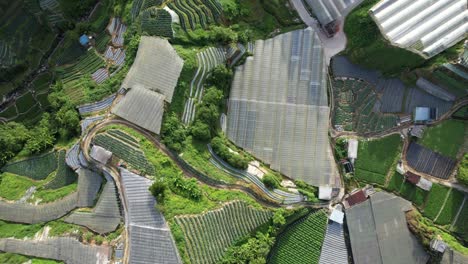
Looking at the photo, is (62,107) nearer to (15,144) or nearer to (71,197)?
(15,144)

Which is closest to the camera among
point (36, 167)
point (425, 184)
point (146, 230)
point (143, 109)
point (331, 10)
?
point (146, 230)

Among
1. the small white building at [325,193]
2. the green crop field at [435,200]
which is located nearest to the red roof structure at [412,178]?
the green crop field at [435,200]

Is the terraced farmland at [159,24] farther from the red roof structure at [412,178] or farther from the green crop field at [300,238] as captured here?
the red roof structure at [412,178]

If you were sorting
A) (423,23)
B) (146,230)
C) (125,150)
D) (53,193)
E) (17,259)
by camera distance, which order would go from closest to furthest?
(146,230)
(17,259)
(125,150)
(53,193)
(423,23)

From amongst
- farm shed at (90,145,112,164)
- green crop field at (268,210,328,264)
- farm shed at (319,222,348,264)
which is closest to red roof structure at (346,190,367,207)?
farm shed at (319,222,348,264)

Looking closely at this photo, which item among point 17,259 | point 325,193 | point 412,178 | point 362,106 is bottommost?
point 17,259

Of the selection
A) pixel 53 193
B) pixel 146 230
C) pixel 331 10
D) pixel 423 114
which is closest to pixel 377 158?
pixel 423 114

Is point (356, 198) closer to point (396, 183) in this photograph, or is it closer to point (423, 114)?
point (396, 183)
